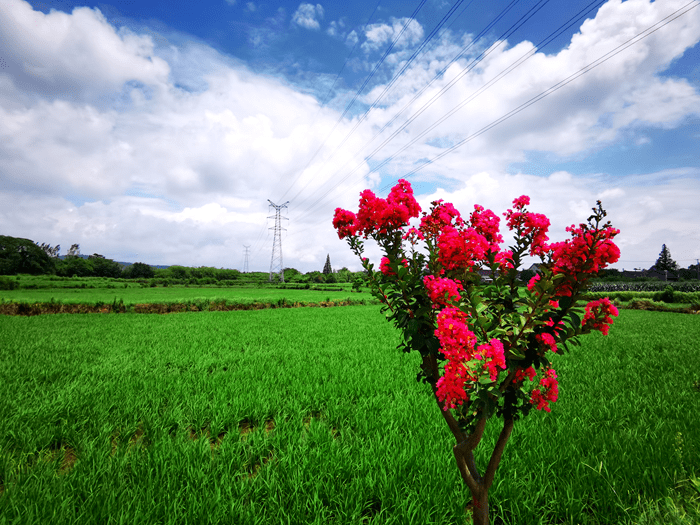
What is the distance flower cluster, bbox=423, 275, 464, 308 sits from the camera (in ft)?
5.52

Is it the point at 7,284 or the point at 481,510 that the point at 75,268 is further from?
the point at 481,510

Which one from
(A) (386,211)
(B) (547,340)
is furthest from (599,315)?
(A) (386,211)

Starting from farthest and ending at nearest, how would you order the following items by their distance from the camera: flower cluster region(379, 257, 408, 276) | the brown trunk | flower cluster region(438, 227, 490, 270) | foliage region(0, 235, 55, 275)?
foliage region(0, 235, 55, 275), flower cluster region(379, 257, 408, 276), the brown trunk, flower cluster region(438, 227, 490, 270)

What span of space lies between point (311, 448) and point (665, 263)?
351ft

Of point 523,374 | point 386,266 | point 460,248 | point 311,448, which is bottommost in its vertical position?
point 311,448

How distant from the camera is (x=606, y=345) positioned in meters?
8.64

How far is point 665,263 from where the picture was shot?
230 ft

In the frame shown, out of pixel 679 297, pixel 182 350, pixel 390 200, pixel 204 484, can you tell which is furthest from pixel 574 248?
pixel 679 297

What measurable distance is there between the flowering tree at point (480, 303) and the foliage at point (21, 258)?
6832cm

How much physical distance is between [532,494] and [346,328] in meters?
9.84

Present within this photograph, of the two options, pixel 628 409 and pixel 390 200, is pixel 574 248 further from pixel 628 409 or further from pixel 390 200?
pixel 628 409

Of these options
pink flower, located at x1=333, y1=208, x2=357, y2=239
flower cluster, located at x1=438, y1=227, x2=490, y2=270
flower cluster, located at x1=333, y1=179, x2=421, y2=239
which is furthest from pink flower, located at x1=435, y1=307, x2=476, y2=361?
pink flower, located at x1=333, y1=208, x2=357, y2=239

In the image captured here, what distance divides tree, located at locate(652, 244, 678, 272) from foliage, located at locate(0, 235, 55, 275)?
132972 millimetres

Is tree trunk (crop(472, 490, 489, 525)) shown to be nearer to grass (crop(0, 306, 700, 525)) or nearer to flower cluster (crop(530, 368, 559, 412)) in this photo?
grass (crop(0, 306, 700, 525))
